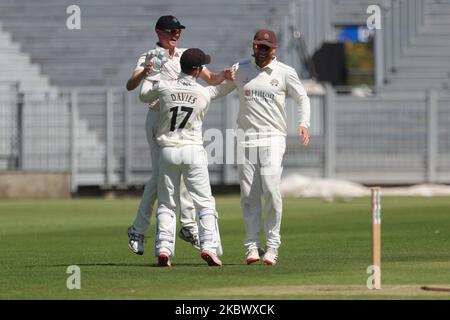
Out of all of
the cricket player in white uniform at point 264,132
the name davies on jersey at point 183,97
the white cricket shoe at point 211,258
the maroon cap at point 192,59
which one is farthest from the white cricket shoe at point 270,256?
the maroon cap at point 192,59

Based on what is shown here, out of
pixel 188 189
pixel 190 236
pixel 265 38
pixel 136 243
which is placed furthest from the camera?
pixel 190 236

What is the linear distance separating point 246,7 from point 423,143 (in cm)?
703

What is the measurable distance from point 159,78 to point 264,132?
1.20m

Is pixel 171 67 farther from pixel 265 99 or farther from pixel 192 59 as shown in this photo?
pixel 265 99

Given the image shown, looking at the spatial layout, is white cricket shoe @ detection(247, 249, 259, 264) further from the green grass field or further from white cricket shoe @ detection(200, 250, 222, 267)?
white cricket shoe @ detection(200, 250, 222, 267)

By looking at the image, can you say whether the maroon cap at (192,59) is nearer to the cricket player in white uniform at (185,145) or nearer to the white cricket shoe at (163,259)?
the cricket player in white uniform at (185,145)

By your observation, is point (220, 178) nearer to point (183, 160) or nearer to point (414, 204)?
point (414, 204)

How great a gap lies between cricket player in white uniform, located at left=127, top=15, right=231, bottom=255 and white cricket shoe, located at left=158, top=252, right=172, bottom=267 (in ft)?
3.04

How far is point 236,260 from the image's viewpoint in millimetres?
15734

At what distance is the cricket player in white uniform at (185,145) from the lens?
14.5m

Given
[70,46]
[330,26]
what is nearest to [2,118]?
[70,46]

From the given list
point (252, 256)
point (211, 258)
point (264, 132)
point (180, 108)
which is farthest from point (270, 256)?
point (180, 108)

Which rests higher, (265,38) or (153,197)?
(265,38)

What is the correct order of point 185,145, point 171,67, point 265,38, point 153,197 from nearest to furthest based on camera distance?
point 185,145
point 265,38
point 171,67
point 153,197
